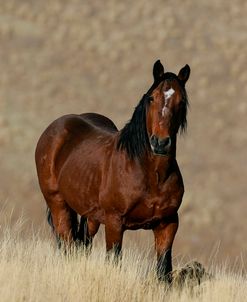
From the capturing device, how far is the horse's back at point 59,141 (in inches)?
348

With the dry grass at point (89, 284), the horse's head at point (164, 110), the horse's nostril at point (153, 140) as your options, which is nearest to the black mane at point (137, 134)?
the horse's head at point (164, 110)

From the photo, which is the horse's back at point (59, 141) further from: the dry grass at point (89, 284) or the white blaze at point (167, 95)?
the white blaze at point (167, 95)

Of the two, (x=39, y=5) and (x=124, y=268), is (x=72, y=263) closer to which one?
(x=124, y=268)

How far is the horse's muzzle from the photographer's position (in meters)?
6.83

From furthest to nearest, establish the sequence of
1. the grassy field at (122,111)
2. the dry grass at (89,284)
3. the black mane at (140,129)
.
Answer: the grassy field at (122,111) < the black mane at (140,129) < the dry grass at (89,284)

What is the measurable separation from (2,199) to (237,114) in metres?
10.6

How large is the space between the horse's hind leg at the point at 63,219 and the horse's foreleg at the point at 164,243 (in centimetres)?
173

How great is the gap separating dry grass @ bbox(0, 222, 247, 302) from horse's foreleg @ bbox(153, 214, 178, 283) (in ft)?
0.35

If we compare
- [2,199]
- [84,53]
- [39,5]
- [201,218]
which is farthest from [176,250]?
[39,5]

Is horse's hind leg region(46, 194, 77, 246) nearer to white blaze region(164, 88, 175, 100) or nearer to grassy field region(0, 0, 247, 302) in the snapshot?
grassy field region(0, 0, 247, 302)

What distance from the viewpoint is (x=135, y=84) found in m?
27.7

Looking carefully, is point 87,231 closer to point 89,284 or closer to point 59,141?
point 59,141

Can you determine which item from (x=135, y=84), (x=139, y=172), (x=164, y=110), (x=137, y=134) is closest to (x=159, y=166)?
(x=139, y=172)

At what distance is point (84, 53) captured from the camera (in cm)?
3122
